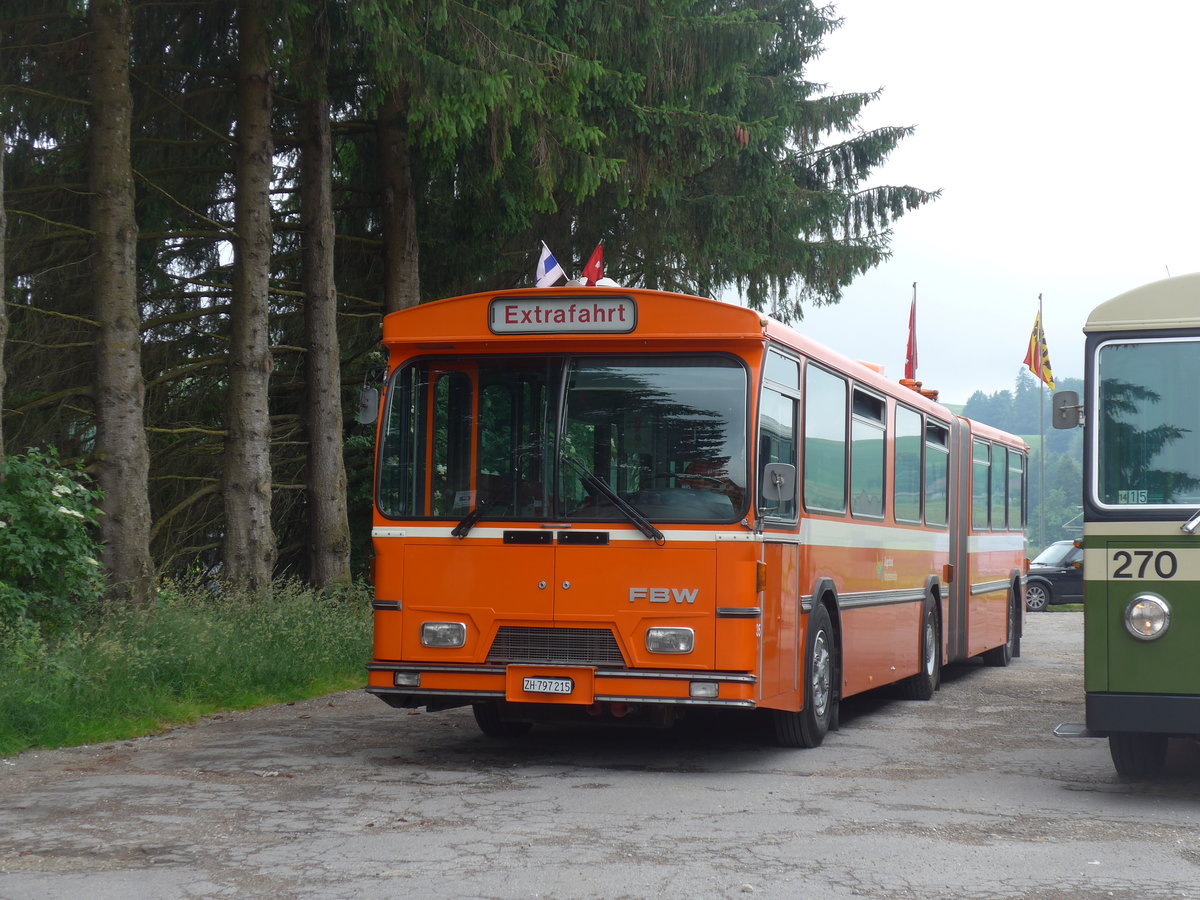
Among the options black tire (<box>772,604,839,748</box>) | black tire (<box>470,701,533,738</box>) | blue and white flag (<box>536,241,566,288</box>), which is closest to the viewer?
black tire (<box>772,604,839,748</box>)

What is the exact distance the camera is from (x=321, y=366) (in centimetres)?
1897

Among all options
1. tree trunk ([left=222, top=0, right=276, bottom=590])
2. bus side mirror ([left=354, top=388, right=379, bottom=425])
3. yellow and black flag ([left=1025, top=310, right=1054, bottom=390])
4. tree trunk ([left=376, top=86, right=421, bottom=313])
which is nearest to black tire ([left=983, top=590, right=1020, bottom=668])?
tree trunk ([left=376, top=86, right=421, bottom=313])

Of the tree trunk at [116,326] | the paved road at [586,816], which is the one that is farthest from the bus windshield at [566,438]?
the tree trunk at [116,326]

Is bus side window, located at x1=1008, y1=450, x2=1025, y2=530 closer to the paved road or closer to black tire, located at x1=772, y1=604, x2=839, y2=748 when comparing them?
the paved road

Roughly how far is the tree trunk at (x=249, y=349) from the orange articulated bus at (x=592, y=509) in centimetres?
649

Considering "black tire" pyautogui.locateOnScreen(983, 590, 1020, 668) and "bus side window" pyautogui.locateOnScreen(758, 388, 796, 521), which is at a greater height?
"bus side window" pyautogui.locateOnScreen(758, 388, 796, 521)

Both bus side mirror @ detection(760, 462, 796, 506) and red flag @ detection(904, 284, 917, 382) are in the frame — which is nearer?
bus side mirror @ detection(760, 462, 796, 506)

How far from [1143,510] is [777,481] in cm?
221

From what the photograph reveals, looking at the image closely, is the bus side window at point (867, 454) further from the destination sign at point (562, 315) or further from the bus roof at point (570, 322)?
the destination sign at point (562, 315)

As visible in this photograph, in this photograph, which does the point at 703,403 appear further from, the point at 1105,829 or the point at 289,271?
the point at 289,271

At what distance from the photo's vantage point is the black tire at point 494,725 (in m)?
11.6

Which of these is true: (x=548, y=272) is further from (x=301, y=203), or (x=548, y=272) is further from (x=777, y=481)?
(x=301, y=203)

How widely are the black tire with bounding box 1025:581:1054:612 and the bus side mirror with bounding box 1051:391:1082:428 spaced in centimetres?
2846

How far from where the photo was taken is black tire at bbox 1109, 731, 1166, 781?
9453 mm
